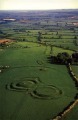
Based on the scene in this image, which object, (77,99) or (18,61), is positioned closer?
(77,99)

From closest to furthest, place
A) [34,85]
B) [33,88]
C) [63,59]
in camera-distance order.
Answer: [33,88], [34,85], [63,59]

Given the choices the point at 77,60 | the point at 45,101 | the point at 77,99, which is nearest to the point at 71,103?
the point at 77,99

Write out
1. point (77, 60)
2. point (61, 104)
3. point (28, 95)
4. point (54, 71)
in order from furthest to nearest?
point (77, 60) < point (54, 71) < point (28, 95) < point (61, 104)

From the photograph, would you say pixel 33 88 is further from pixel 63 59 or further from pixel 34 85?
pixel 63 59

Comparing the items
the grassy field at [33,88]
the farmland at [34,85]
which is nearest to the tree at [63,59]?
the farmland at [34,85]

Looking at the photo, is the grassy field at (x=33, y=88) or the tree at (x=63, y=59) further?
the tree at (x=63, y=59)

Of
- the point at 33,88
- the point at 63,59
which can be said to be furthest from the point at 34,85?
the point at 63,59

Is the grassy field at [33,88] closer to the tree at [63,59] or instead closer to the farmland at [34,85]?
the farmland at [34,85]

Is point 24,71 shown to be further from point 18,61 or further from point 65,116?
point 65,116

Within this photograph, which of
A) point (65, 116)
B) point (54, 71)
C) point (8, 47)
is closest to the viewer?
point (65, 116)
